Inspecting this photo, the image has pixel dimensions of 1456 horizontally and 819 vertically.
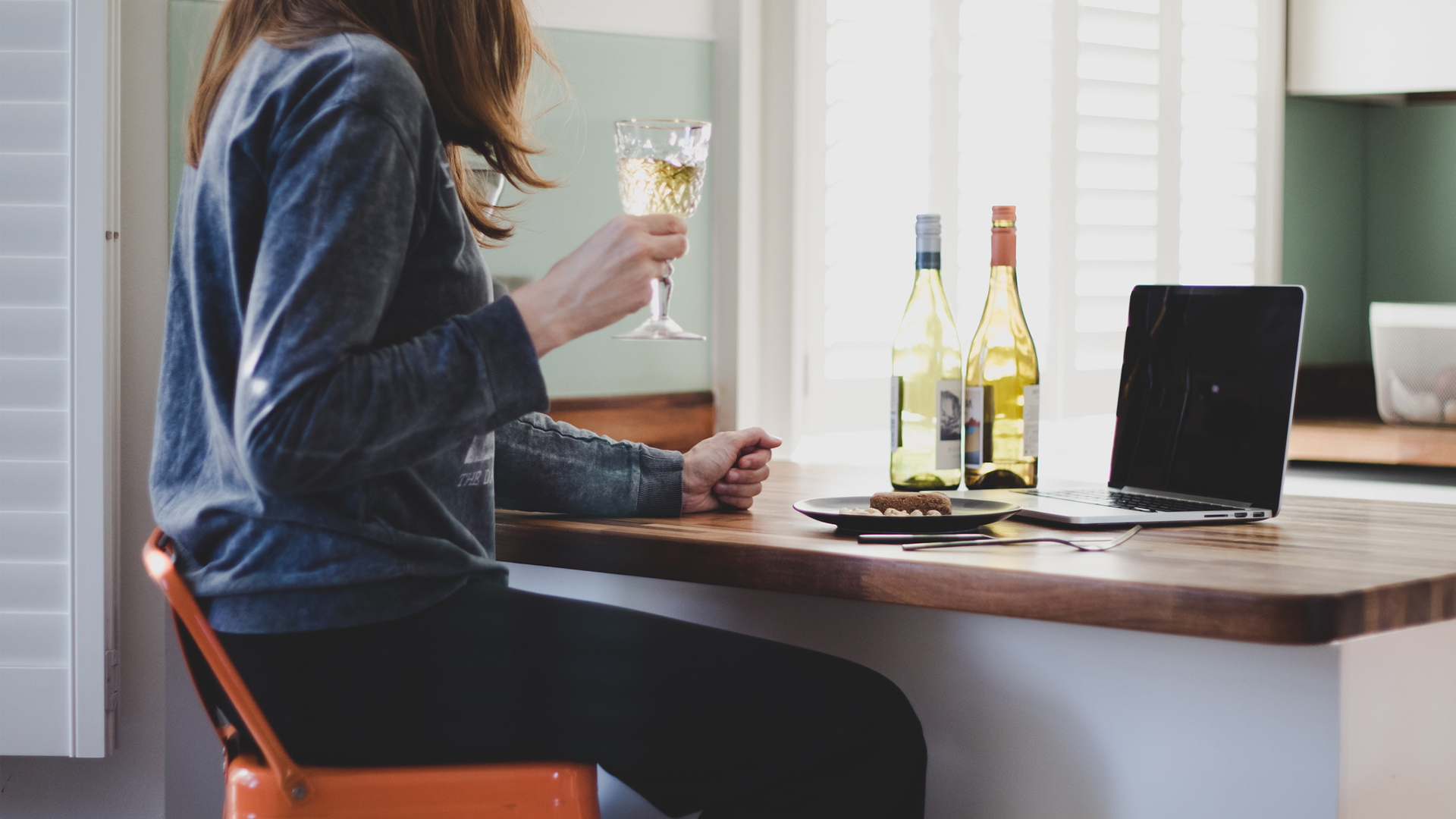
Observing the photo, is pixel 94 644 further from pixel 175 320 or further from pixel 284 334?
pixel 284 334

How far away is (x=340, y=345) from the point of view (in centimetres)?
83

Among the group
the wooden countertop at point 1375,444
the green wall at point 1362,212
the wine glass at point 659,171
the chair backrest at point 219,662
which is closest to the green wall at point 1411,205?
the green wall at point 1362,212

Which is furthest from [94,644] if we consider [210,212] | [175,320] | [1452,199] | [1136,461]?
[1452,199]

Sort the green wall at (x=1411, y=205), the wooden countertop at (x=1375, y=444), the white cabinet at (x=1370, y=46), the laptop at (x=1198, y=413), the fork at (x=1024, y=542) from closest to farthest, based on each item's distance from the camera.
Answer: the fork at (x=1024, y=542) → the laptop at (x=1198, y=413) → the wooden countertop at (x=1375, y=444) → the white cabinet at (x=1370, y=46) → the green wall at (x=1411, y=205)

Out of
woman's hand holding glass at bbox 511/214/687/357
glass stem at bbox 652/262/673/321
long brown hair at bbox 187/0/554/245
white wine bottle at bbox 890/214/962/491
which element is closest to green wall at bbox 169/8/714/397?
white wine bottle at bbox 890/214/962/491

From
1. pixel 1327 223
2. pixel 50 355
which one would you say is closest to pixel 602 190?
pixel 50 355

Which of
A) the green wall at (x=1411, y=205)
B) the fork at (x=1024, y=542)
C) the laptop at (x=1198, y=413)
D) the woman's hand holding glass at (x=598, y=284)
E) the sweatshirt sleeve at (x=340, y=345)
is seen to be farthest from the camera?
the green wall at (x=1411, y=205)

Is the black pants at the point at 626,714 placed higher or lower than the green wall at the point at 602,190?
lower

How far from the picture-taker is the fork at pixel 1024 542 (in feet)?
3.45

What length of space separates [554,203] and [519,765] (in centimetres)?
140

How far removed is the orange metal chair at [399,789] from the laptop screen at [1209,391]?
68 cm

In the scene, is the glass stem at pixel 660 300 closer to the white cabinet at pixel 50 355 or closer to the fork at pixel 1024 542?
the fork at pixel 1024 542

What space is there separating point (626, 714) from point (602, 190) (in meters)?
1.45

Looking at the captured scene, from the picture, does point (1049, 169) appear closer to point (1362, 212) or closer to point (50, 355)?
point (1362, 212)
